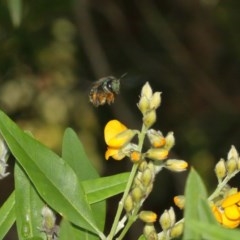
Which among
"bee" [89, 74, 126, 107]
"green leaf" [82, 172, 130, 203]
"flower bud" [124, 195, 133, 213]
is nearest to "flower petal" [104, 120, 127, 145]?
"green leaf" [82, 172, 130, 203]

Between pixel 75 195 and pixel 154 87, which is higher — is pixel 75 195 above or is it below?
below

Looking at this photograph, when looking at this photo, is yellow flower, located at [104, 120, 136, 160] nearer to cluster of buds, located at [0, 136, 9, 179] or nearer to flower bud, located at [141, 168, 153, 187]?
flower bud, located at [141, 168, 153, 187]

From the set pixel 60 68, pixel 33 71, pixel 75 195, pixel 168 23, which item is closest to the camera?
pixel 75 195

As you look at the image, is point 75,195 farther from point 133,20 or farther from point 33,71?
point 133,20

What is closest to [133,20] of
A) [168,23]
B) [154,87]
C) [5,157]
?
[168,23]

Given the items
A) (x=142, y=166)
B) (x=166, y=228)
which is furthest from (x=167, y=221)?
(x=142, y=166)

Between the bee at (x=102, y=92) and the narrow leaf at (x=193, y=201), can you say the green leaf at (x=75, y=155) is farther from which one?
the bee at (x=102, y=92)
